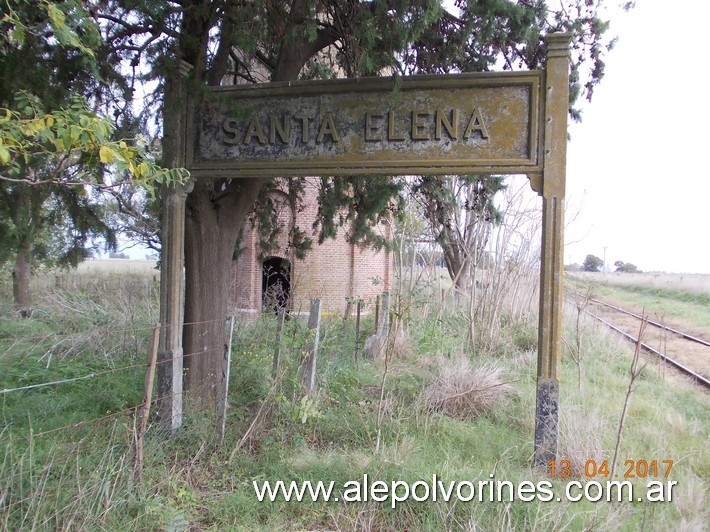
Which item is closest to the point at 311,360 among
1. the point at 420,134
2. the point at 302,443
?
the point at 302,443

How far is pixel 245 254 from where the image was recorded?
658 inches

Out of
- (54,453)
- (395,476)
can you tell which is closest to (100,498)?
(54,453)

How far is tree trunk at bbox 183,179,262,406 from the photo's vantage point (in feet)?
17.9

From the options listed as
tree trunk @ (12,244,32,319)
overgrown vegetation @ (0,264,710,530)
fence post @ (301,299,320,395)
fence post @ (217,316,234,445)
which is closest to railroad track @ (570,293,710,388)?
overgrown vegetation @ (0,264,710,530)

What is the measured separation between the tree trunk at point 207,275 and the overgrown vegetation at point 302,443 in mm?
498

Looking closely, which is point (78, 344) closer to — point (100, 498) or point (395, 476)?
point (100, 498)

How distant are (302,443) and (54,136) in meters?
3.40

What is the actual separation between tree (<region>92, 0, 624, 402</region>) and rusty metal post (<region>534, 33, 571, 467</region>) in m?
0.93

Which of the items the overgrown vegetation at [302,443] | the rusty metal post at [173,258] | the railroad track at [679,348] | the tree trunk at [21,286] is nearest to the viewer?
the overgrown vegetation at [302,443]

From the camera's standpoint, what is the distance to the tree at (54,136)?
2428 mm

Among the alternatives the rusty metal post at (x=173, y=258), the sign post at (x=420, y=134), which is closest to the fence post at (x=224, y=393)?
the rusty metal post at (x=173, y=258)

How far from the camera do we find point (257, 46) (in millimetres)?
5426

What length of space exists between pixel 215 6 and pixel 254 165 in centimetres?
154

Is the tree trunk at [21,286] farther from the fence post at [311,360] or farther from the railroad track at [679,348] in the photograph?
the railroad track at [679,348]
